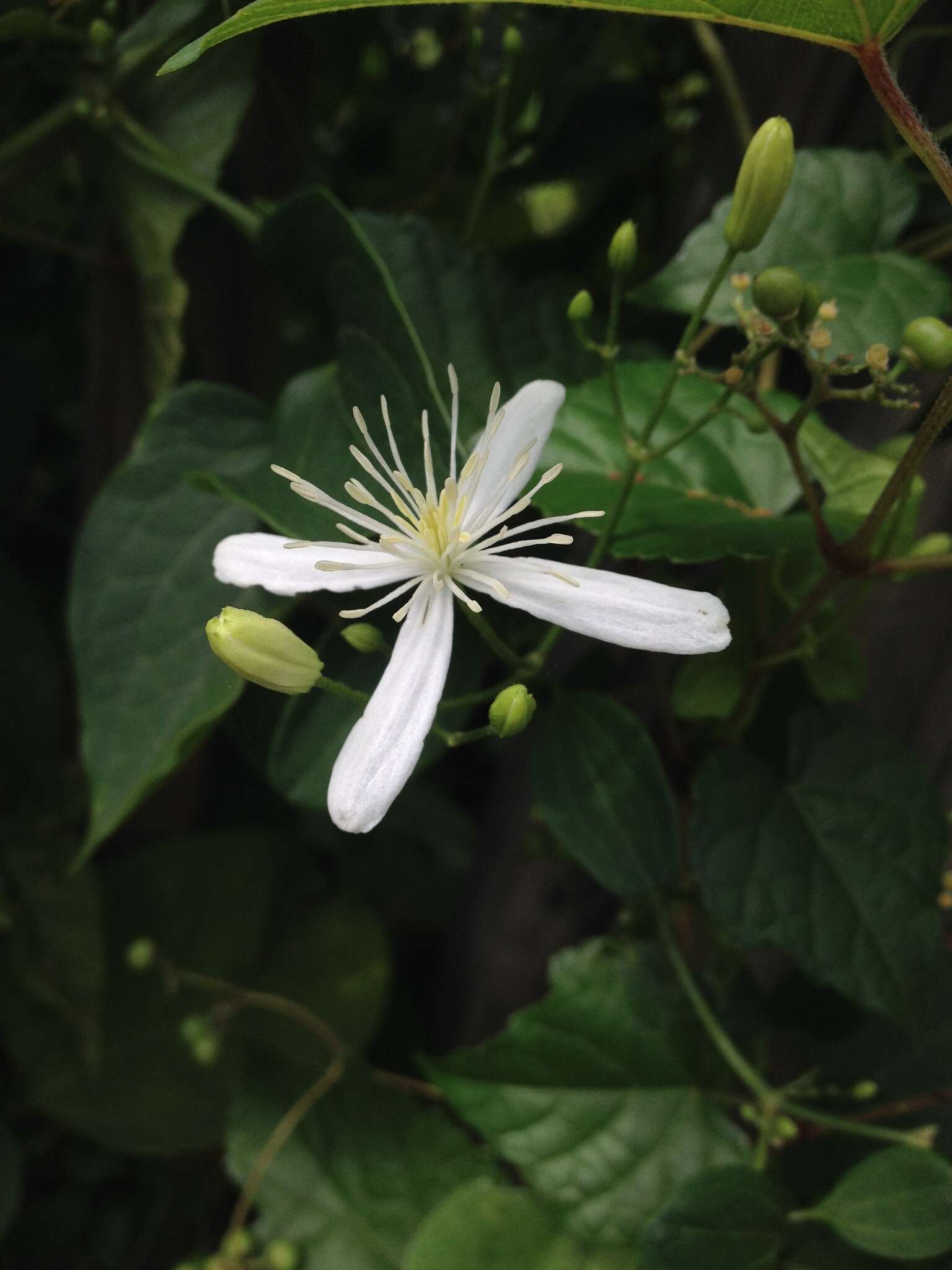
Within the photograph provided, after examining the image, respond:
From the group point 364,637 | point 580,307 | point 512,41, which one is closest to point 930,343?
point 580,307

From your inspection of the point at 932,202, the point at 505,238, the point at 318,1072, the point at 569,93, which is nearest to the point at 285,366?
the point at 505,238

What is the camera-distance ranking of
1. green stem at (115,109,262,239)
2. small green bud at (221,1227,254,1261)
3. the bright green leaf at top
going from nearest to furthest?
the bright green leaf at top < green stem at (115,109,262,239) < small green bud at (221,1227,254,1261)

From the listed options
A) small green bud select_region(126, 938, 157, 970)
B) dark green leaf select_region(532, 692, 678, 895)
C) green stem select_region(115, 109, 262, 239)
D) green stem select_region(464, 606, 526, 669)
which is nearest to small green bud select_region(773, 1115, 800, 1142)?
dark green leaf select_region(532, 692, 678, 895)

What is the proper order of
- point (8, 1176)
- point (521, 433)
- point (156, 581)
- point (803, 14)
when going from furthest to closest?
point (8, 1176) → point (156, 581) → point (521, 433) → point (803, 14)

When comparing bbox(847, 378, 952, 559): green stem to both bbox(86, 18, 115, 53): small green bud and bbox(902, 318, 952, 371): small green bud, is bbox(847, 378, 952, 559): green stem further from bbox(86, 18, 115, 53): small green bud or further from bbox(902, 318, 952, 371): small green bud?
bbox(86, 18, 115, 53): small green bud

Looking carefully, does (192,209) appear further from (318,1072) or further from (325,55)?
(318,1072)

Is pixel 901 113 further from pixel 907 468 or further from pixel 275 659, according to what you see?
pixel 275 659

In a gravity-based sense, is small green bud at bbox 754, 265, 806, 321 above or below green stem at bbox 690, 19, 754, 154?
below

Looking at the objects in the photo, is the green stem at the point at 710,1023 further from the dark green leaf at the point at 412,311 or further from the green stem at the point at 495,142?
the green stem at the point at 495,142
